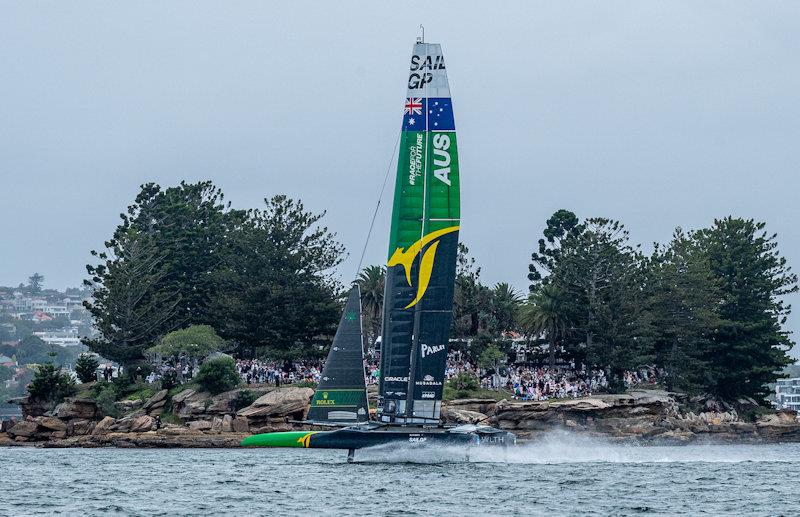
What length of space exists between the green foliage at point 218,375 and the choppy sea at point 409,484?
14922 mm

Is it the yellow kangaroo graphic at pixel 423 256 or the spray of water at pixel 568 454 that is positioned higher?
the yellow kangaroo graphic at pixel 423 256

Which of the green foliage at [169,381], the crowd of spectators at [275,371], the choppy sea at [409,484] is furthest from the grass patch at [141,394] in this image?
the choppy sea at [409,484]

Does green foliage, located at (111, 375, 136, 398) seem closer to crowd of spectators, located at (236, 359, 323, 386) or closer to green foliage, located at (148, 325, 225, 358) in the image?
green foliage, located at (148, 325, 225, 358)

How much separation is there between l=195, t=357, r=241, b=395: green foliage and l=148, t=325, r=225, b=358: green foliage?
3.86 metres

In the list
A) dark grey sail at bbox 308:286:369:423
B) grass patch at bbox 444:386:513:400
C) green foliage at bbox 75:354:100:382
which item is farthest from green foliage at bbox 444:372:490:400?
dark grey sail at bbox 308:286:369:423

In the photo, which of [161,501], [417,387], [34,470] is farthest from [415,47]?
[34,470]

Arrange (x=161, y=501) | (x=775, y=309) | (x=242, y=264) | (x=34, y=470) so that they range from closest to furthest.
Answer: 1. (x=161, y=501)
2. (x=34, y=470)
3. (x=242, y=264)
4. (x=775, y=309)

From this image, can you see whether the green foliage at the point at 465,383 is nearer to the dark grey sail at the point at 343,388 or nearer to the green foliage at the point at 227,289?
the green foliage at the point at 227,289

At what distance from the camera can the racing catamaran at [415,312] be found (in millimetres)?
46000

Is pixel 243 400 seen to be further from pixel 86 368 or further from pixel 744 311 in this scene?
pixel 744 311

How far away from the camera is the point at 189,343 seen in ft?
260

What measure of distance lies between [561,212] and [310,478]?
60637mm

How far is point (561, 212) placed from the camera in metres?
101

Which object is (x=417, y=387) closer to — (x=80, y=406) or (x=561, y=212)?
(x=80, y=406)
